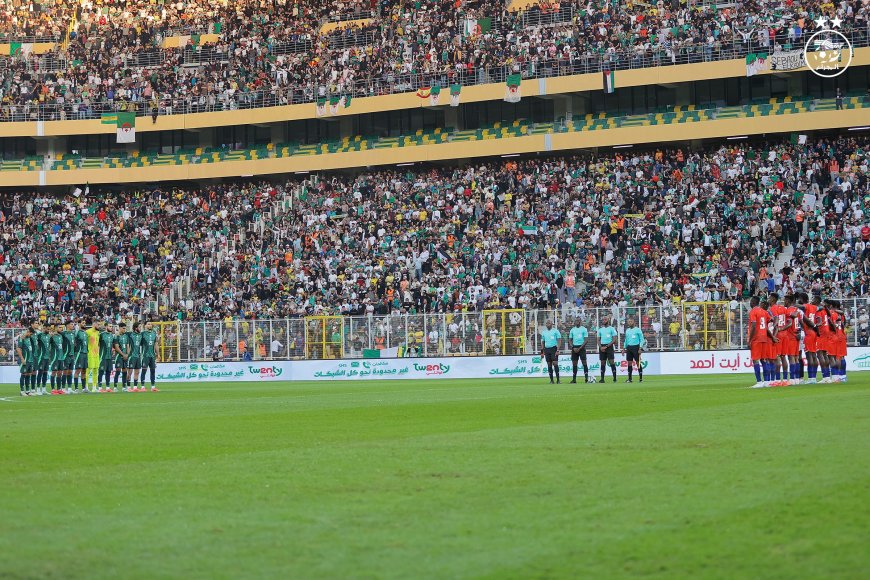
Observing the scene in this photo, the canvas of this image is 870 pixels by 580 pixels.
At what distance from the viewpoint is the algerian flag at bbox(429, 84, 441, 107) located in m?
64.1

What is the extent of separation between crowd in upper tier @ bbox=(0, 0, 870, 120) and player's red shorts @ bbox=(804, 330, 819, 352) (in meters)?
29.4

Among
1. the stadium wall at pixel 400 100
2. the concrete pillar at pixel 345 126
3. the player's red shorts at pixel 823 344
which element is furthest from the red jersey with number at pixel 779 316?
the concrete pillar at pixel 345 126

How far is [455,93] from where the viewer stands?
208ft

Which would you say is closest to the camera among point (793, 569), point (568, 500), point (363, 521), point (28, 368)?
point (793, 569)

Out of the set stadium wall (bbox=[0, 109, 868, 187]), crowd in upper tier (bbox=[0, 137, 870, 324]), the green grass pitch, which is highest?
stadium wall (bbox=[0, 109, 868, 187])

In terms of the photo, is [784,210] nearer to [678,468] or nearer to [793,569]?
[678,468]

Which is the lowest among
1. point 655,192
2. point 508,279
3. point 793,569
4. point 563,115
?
point 793,569

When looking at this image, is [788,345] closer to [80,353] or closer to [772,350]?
[772,350]

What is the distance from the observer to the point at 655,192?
5431cm

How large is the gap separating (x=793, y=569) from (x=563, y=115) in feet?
189

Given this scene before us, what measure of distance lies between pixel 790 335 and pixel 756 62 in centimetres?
2957

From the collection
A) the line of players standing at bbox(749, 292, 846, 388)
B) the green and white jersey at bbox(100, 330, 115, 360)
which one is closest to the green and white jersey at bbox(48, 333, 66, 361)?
the green and white jersey at bbox(100, 330, 115, 360)

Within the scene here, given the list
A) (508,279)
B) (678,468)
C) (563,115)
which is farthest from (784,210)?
(678,468)

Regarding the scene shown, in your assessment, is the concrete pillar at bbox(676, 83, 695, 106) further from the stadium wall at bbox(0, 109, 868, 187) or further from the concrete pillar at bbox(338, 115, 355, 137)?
the concrete pillar at bbox(338, 115, 355, 137)
